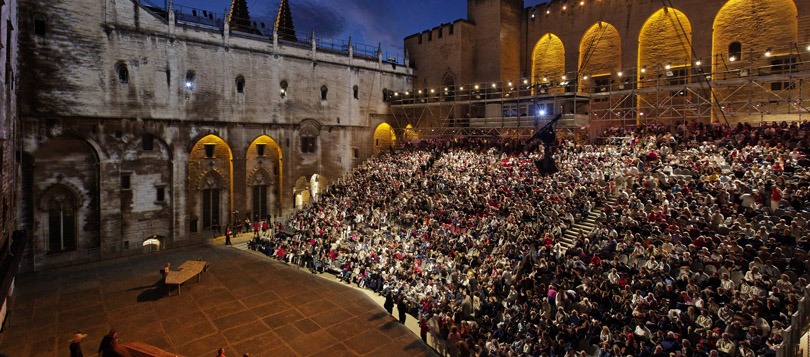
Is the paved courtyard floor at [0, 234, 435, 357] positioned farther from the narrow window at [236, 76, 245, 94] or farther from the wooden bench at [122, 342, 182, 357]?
the narrow window at [236, 76, 245, 94]

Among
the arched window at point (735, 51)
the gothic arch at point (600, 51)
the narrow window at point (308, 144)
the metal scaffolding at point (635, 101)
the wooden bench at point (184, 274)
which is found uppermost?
the gothic arch at point (600, 51)

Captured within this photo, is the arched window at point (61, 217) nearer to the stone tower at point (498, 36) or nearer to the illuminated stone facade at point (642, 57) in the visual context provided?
the illuminated stone facade at point (642, 57)

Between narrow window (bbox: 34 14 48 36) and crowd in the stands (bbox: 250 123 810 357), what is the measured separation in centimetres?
1476

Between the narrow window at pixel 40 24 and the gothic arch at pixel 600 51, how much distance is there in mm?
31192

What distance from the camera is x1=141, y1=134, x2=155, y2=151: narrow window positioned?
2388 centimetres

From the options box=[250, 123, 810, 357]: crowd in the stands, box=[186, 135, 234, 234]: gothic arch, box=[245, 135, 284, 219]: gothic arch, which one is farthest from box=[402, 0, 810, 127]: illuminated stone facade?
box=[186, 135, 234, 234]: gothic arch

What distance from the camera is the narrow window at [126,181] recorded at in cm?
2316

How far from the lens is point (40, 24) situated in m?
20.6

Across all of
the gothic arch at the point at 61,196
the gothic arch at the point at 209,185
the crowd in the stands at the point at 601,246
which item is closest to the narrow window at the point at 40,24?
the gothic arch at the point at 61,196

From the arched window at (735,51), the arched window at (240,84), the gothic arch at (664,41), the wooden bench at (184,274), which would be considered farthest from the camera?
the arched window at (240,84)

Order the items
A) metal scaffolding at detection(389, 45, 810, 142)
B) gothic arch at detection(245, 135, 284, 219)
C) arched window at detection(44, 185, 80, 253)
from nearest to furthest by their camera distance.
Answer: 1. arched window at detection(44, 185, 80, 253)
2. metal scaffolding at detection(389, 45, 810, 142)
3. gothic arch at detection(245, 135, 284, 219)

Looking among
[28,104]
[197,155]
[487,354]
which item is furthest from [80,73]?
[487,354]

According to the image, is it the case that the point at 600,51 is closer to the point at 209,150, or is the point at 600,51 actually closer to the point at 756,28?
the point at 756,28

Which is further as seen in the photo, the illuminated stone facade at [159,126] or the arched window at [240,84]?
the arched window at [240,84]
